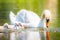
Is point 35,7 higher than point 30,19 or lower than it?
higher

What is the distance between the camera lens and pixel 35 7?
4.80 ft

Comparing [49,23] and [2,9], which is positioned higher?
[2,9]

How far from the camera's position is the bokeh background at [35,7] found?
1.46 meters

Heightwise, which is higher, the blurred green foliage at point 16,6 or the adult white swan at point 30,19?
the blurred green foliage at point 16,6

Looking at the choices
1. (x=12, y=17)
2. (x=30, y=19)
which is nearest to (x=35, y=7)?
(x=30, y=19)

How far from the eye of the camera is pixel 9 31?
148 cm

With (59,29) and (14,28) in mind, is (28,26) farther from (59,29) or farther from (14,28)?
(59,29)

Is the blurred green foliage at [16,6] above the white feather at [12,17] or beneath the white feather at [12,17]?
above

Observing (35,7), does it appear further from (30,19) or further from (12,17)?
(12,17)

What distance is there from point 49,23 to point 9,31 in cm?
36

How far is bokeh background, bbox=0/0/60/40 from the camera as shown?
1.46 m

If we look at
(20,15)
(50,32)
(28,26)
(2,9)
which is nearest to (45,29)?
(50,32)

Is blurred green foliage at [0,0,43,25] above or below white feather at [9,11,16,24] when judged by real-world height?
above

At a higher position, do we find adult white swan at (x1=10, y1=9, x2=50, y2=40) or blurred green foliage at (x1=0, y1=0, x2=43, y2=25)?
blurred green foliage at (x1=0, y1=0, x2=43, y2=25)
